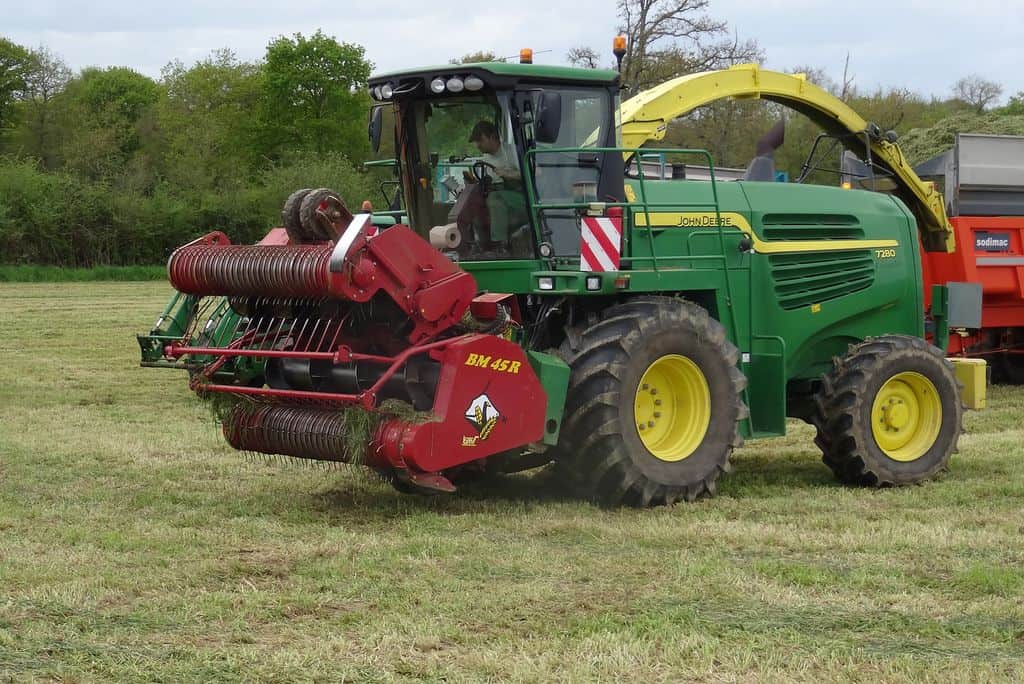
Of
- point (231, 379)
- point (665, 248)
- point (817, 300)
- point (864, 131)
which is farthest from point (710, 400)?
point (864, 131)

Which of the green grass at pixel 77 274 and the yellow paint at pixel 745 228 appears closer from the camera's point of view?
the yellow paint at pixel 745 228

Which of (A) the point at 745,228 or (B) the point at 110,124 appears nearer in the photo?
(A) the point at 745,228

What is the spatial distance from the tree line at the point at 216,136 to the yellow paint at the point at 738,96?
49.9 feet

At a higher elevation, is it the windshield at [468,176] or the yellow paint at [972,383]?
the windshield at [468,176]

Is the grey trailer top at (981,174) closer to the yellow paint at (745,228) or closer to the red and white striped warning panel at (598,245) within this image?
the yellow paint at (745,228)

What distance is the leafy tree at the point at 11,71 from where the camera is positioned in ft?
192

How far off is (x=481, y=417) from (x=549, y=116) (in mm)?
1766

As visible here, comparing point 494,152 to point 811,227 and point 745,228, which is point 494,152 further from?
point 811,227

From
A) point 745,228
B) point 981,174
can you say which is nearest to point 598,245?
point 745,228

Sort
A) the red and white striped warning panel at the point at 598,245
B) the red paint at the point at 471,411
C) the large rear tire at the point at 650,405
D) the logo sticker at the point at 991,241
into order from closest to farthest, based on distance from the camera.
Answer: the red paint at the point at 471,411, the large rear tire at the point at 650,405, the red and white striped warning panel at the point at 598,245, the logo sticker at the point at 991,241

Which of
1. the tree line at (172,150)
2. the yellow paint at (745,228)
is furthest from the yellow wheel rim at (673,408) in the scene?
the tree line at (172,150)

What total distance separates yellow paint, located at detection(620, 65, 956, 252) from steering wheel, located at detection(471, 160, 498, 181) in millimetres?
3520

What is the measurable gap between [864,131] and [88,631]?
28.6 ft

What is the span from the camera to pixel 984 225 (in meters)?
13.1
